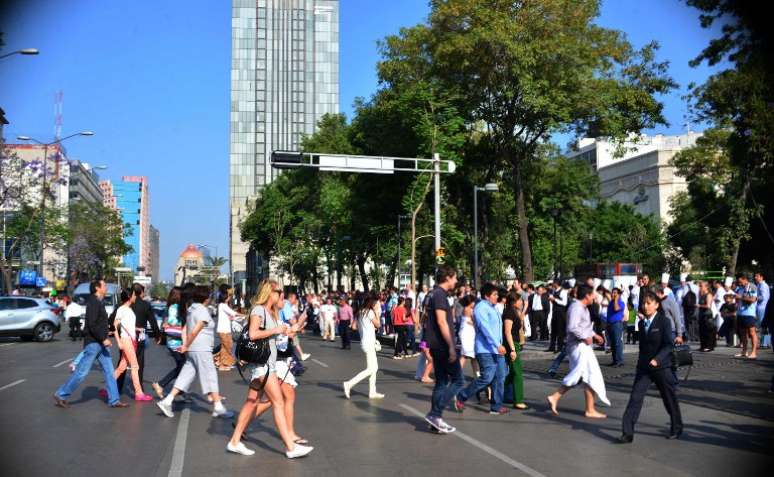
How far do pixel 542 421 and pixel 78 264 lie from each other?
73442 millimetres

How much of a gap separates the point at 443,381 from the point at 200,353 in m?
3.16

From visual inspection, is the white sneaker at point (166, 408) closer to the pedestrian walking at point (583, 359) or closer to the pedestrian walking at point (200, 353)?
the pedestrian walking at point (200, 353)

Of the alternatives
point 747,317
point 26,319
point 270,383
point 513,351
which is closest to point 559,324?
point 747,317

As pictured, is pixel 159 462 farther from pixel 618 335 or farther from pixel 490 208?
pixel 490 208

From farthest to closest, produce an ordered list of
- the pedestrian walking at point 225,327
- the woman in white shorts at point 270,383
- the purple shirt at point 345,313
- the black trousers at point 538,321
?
the purple shirt at point 345,313
the black trousers at point 538,321
the pedestrian walking at point 225,327
the woman in white shorts at point 270,383

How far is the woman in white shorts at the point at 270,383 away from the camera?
8.39 metres

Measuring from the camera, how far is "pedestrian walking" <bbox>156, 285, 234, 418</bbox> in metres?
10.8

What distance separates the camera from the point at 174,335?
43.7 ft

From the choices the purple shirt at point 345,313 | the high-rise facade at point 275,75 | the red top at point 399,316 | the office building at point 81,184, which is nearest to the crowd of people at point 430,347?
the red top at point 399,316

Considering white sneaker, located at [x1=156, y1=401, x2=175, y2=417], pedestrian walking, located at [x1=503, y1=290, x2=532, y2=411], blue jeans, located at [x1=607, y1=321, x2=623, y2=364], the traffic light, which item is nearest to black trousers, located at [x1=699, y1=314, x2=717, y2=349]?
blue jeans, located at [x1=607, y1=321, x2=623, y2=364]

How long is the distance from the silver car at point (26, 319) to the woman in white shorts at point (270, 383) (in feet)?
83.2

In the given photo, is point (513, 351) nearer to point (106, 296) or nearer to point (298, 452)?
point (298, 452)

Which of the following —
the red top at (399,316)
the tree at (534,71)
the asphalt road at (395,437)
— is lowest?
the asphalt road at (395,437)

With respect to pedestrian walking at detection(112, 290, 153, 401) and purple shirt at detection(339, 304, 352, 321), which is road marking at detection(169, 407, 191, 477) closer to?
pedestrian walking at detection(112, 290, 153, 401)
